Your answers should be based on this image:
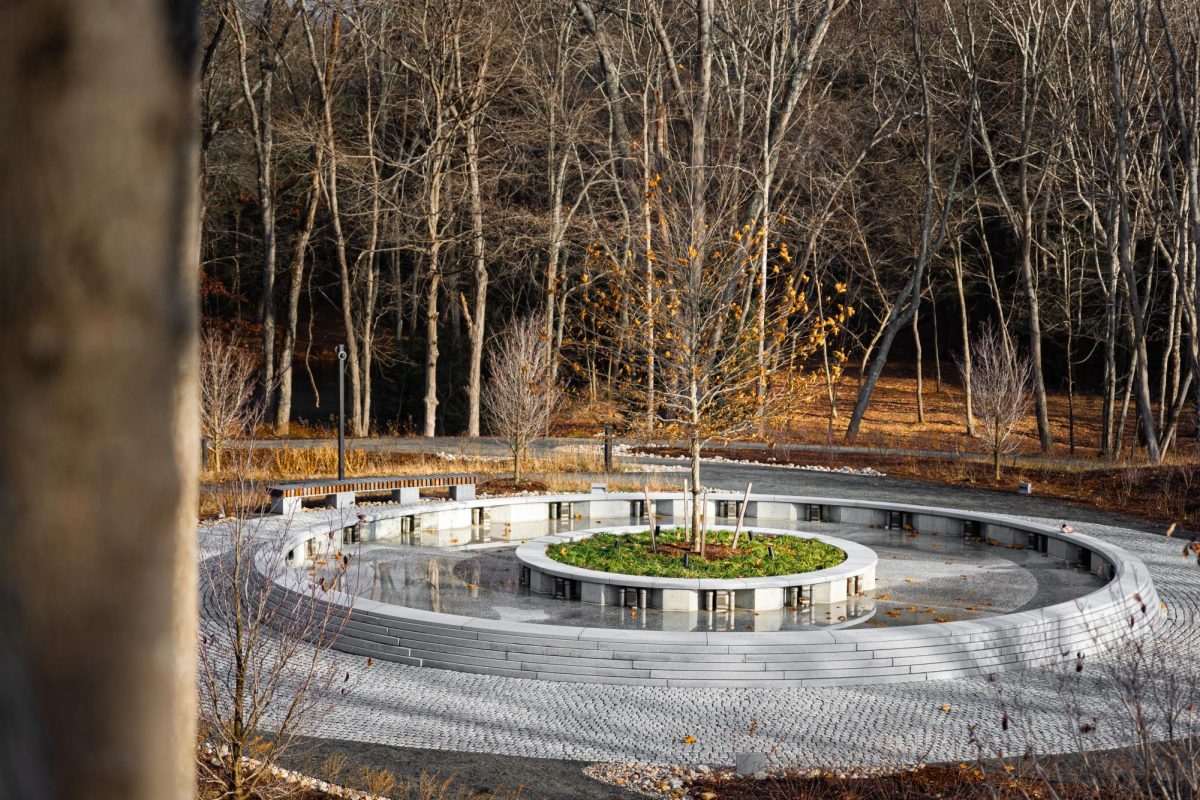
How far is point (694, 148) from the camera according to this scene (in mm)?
20422

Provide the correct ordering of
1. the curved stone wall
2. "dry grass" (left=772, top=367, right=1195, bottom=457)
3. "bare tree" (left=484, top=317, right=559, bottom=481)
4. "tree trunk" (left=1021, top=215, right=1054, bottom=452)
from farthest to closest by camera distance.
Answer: "dry grass" (left=772, top=367, right=1195, bottom=457), "tree trunk" (left=1021, top=215, right=1054, bottom=452), "bare tree" (left=484, top=317, right=559, bottom=481), the curved stone wall

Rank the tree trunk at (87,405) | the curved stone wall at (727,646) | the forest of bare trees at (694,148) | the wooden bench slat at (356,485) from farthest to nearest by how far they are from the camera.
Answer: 1. the forest of bare trees at (694,148)
2. the wooden bench slat at (356,485)
3. the curved stone wall at (727,646)
4. the tree trunk at (87,405)

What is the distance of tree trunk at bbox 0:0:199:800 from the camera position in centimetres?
108

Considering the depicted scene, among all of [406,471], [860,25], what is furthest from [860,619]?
[860,25]

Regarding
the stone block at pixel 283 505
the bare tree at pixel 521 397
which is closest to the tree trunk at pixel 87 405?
the stone block at pixel 283 505

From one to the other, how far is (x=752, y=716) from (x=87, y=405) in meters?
6.73

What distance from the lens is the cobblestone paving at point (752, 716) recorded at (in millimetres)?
6520

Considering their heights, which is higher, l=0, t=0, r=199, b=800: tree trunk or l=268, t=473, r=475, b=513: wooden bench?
l=0, t=0, r=199, b=800: tree trunk

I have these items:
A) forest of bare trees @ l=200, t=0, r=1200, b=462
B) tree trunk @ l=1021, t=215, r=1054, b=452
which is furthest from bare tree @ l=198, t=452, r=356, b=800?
tree trunk @ l=1021, t=215, r=1054, b=452

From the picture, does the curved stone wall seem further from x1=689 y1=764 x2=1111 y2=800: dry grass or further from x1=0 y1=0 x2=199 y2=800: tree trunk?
x1=0 y1=0 x2=199 y2=800: tree trunk

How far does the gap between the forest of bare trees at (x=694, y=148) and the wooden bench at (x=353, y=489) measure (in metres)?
4.32

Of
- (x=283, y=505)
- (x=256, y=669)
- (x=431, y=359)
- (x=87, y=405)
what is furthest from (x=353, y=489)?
(x=87, y=405)

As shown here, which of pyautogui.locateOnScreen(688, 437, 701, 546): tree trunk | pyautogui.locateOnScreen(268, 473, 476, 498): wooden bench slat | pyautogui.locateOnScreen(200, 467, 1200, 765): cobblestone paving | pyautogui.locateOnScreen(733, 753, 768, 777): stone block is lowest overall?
pyautogui.locateOnScreen(200, 467, 1200, 765): cobblestone paving

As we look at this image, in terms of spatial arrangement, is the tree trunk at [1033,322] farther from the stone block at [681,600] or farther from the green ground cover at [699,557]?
the stone block at [681,600]
